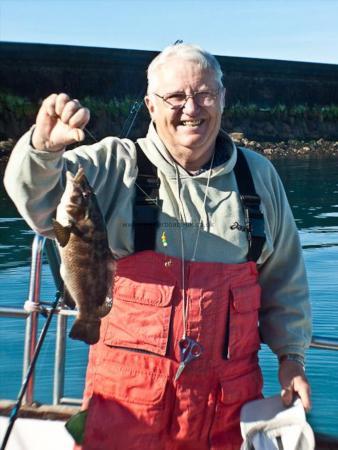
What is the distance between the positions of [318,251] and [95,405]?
9.19m

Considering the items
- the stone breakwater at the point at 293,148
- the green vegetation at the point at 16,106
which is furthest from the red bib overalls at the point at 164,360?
the stone breakwater at the point at 293,148

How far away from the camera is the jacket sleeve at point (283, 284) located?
10.7 feet

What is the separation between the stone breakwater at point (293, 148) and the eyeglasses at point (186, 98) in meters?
28.3

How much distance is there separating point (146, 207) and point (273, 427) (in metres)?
0.96

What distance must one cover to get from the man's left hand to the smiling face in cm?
91

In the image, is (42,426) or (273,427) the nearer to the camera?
(273,427)

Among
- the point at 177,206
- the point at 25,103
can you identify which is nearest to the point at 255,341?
the point at 177,206

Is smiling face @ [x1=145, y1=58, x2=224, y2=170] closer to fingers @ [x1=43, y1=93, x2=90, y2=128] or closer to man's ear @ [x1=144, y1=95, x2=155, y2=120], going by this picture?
man's ear @ [x1=144, y1=95, x2=155, y2=120]

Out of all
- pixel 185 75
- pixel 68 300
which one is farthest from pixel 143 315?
pixel 185 75

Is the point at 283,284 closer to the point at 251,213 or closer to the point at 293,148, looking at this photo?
the point at 251,213

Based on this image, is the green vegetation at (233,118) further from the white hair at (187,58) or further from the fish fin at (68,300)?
the white hair at (187,58)

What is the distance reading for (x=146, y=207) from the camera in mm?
3031

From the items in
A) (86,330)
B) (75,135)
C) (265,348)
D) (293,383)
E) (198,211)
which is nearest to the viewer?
(75,135)

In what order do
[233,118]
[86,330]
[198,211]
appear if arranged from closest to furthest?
[86,330] → [198,211] → [233,118]
